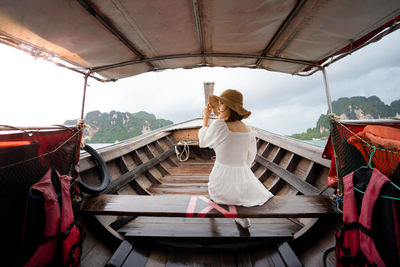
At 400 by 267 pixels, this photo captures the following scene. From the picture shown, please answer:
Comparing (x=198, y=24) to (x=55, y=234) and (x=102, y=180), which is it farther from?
(x=102, y=180)

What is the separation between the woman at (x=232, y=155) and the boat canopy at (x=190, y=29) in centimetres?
62

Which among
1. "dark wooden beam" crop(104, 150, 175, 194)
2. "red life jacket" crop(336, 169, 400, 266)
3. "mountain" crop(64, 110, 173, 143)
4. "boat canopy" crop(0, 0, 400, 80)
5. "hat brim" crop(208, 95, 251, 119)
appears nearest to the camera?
"red life jacket" crop(336, 169, 400, 266)

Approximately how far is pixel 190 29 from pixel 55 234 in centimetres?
198

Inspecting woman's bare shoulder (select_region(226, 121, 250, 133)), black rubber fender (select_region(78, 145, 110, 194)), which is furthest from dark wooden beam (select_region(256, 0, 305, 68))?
black rubber fender (select_region(78, 145, 110, 194))

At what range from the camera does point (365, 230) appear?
0.97 m

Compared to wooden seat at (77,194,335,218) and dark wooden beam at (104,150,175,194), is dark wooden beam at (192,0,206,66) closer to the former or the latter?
wooden seat at (77,194,335,218)

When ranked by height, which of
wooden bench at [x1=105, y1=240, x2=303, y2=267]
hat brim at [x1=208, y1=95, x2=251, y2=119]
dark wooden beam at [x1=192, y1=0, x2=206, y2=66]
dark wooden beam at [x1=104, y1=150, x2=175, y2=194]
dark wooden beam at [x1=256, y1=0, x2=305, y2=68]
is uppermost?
dark wooden beam at [x1=256, y1=0, x2=305, y2=68]

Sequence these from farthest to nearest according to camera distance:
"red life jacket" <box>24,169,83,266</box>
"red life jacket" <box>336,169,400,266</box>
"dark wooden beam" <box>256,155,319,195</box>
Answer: "dark wooden beam" <box>256,155,319,195</box> < "red life jacket" <box>24,169,83,266</box> < "red life jacket" <box>336,169,400,266</box>

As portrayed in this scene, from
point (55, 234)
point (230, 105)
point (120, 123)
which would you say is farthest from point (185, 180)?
point (120, 123)

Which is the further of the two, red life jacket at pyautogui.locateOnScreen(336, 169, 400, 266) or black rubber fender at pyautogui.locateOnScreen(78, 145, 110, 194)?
black rubber fender at pyautogui.locateOnScreen(78, 145, 110, 194)

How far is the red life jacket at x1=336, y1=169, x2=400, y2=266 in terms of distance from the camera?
34.5 inches

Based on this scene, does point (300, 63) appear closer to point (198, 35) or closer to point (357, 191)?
point (198, 35)

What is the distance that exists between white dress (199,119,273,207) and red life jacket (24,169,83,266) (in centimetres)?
125

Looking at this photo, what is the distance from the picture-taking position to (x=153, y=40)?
1613mm
